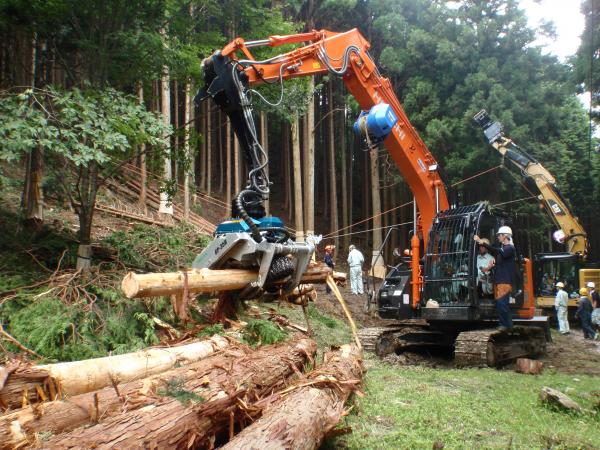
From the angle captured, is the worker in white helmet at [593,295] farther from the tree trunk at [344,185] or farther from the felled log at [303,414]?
the felled log at [303,414]

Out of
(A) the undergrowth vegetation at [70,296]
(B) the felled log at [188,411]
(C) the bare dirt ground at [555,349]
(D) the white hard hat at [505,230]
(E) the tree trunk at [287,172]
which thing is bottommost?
(C) the bare dirt ground at [555,349]

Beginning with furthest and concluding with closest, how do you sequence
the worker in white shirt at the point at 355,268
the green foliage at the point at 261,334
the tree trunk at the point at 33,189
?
the worker in white shirt at the point at 355,268, the tree trunk at the point at 33,189, the green foliage at the point at 261,334

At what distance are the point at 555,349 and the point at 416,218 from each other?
4.15 m

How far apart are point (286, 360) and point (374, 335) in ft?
13.1

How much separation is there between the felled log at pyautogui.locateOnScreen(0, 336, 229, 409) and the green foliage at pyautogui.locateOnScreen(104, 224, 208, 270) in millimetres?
3920

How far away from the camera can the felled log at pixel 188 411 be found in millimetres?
2916

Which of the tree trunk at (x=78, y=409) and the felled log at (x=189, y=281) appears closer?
the tree trunk at (x=78, y=409)

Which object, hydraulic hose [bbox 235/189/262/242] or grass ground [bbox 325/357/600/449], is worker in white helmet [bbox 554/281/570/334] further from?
hydraulic hose [bbox 235/189/262/242]

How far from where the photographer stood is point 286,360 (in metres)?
5.05

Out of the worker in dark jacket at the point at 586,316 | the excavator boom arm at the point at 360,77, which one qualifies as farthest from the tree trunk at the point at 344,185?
the excavator boom arm at the point at 360,77

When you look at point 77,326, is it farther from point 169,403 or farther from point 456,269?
point 456,269

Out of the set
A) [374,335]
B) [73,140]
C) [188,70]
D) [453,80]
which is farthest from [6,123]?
[453,80]

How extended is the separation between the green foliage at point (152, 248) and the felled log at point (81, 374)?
3920mm

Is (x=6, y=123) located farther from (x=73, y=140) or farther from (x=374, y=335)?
(x=374, y=335)
